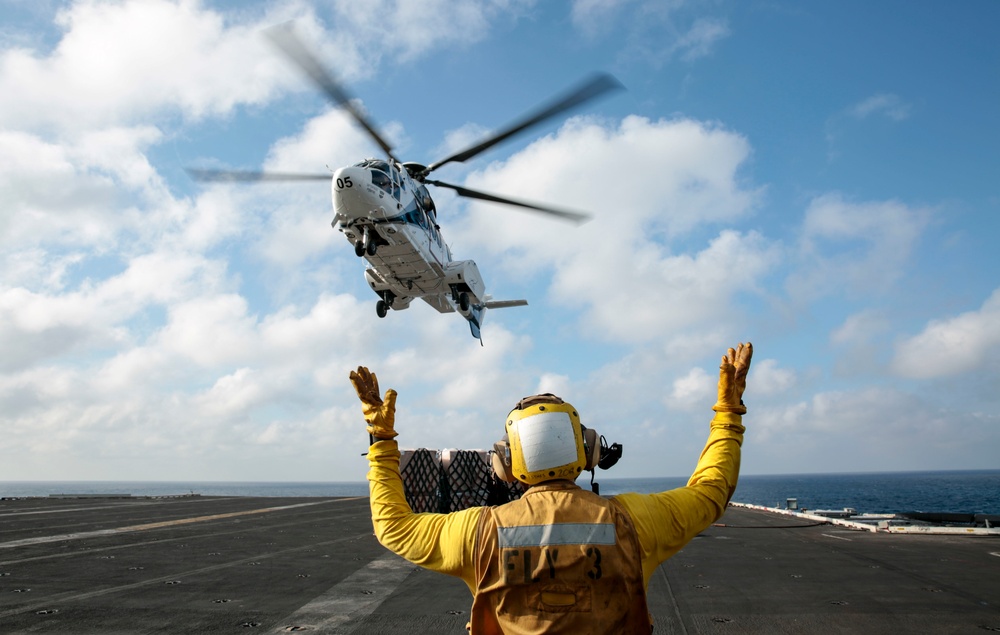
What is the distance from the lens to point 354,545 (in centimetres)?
1533

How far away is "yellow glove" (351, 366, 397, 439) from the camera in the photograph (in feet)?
10.3

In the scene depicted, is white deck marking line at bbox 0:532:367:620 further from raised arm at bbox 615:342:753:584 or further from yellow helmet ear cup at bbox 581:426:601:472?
raised arm at bbox 615:342:753:584

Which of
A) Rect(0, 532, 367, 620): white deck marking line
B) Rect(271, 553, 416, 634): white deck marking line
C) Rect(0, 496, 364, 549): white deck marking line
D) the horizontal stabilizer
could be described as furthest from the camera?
the horizontal stabilizer

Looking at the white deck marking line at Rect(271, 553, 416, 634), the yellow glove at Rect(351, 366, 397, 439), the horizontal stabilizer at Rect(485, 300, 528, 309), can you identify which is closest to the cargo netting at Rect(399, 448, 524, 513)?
the white deck marking line at Rect(271, 553, 416, 634)

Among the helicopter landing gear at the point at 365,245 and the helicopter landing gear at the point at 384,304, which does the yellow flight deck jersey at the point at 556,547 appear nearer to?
the helicopter landing gear at the point at 365,245

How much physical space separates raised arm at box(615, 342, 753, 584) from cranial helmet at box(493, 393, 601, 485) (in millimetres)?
275

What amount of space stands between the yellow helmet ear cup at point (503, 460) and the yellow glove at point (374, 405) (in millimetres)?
537

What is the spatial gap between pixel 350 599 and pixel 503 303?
2105 cm

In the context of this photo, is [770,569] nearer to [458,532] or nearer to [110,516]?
[458,532]

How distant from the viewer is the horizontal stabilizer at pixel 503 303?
96.4ft

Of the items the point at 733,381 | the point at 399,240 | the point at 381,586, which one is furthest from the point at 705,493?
the point at 399,240

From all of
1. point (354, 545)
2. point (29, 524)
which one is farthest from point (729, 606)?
point (29, 524)

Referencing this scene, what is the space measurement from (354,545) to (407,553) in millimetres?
13618

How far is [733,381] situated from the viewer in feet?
10.2
